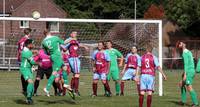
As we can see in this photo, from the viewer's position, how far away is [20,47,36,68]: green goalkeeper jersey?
59.0ft

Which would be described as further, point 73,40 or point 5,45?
point 5,45

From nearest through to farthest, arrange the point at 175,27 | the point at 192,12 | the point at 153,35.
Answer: the point at 153,35
the point at 192,12
the point at 175,27

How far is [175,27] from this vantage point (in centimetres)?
7319

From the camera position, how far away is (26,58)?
1803cm

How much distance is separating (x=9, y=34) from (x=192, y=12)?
124ft

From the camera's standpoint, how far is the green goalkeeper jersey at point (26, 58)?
18.0 metres

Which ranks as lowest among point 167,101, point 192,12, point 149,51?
point 167,101

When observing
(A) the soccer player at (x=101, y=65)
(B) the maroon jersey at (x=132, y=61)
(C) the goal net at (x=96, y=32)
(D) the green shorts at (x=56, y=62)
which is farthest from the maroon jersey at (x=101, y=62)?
(D) the green shorts at (x=56, y=62)

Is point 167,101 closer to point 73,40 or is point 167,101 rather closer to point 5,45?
point 73,40

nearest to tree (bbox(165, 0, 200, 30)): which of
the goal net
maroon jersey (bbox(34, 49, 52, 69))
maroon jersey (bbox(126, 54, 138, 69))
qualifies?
the goal net

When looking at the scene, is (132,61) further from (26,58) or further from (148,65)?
(148,65)

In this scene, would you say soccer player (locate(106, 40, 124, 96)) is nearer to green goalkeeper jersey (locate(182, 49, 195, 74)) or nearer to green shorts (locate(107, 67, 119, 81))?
green shorts (locate(107, 67, 119, 81))

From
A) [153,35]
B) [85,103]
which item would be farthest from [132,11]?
[85,103]

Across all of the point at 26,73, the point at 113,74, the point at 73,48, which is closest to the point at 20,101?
the point at 26,73
